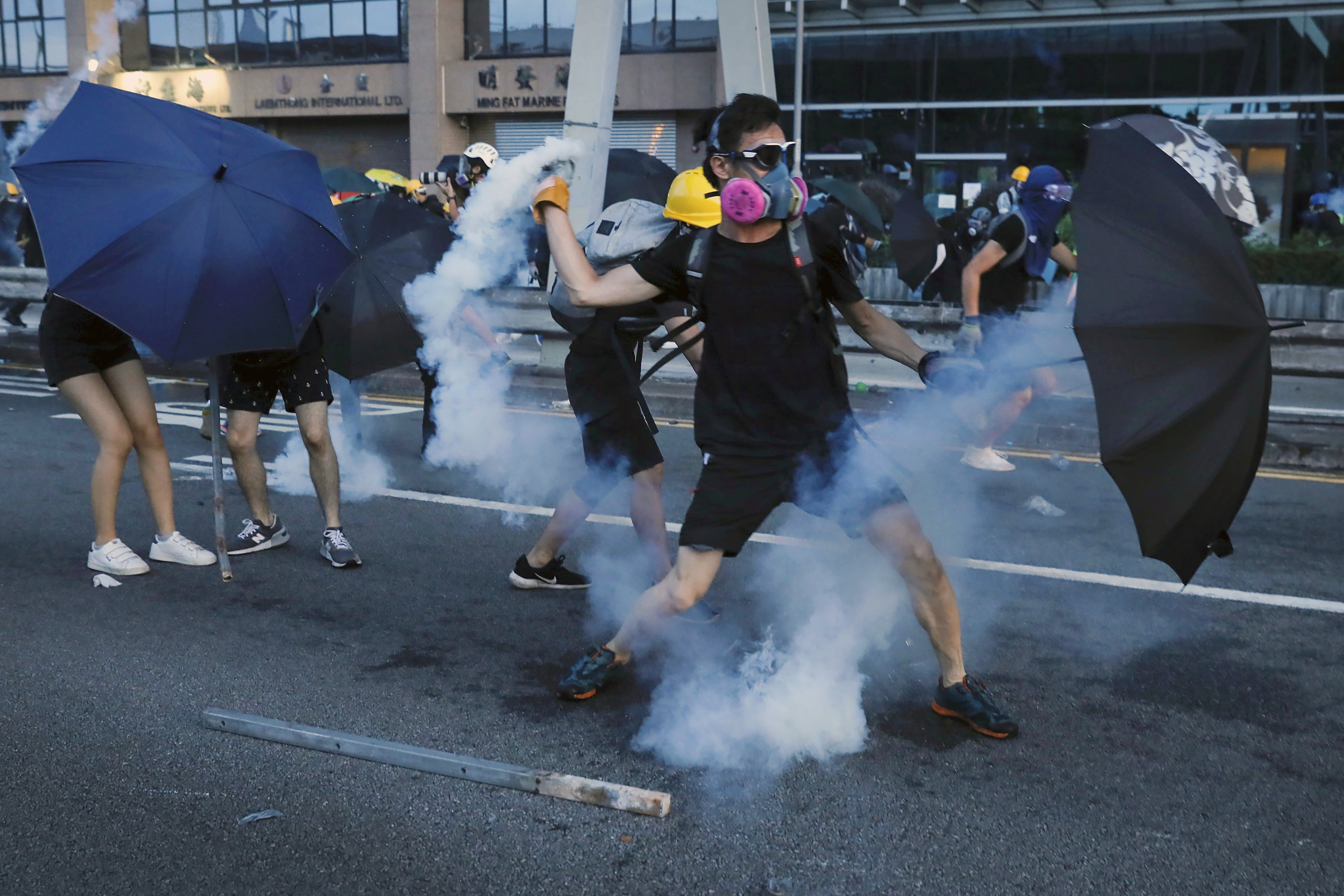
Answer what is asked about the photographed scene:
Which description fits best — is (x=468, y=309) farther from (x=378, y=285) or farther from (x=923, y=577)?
(x=923, y=577)

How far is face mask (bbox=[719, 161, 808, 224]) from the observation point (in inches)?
128

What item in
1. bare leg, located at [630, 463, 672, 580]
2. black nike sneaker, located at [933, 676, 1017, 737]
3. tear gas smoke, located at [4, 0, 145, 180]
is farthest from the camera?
tear gas smoke, located at [4, 0, 145, 180]

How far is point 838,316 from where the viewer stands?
11.0m

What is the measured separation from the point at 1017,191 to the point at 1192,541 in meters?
4.39

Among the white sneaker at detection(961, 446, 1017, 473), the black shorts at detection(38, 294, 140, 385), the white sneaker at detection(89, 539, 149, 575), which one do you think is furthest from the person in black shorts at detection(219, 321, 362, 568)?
the white sneaker at detection(961, 446, 1017, 473)

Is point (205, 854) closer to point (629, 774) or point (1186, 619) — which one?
point (629, 774)

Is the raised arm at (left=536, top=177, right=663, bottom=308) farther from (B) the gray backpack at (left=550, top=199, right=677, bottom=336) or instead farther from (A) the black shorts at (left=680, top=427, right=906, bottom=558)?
(A) the black shorts at (left=680, top=427, right=906, bottom=558)

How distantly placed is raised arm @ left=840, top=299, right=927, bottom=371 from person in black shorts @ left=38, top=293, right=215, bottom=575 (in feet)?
10.1

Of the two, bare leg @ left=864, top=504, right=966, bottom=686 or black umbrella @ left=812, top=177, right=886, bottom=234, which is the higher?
black umbrella @ left=812, top=177, right=886, bottom=234

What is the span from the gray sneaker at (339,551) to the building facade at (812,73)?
12.7m

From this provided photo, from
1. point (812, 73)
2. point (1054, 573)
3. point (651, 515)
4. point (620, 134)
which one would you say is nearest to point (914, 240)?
point (1054, 573)

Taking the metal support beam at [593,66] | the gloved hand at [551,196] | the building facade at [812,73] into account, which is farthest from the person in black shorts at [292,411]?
the building facade at [812,73]

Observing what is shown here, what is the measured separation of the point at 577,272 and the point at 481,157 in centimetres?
213

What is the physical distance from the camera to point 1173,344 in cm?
296
